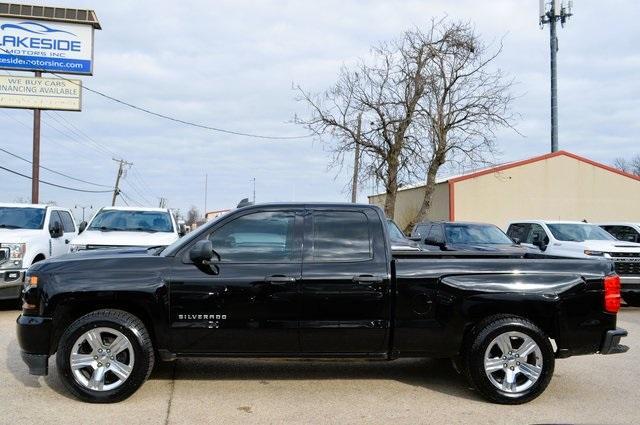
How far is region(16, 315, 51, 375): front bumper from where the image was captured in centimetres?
525

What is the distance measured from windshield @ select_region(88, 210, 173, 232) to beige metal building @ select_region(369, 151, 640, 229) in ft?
70.7

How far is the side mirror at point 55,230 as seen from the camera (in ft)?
36.3

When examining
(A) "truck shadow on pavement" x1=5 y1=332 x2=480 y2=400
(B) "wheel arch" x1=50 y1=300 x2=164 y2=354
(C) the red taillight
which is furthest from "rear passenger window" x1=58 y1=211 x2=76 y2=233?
(C) the red taillight

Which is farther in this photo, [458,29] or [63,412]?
[458,29]

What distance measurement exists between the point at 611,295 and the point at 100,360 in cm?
476

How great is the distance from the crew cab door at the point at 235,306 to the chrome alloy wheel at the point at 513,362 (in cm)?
182

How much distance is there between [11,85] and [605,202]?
29.9 m

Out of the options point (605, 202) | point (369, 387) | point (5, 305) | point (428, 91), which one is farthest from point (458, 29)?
point (369, 387)

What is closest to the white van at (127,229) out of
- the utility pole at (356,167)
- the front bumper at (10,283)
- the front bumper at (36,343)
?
the front bumper at (10,283)

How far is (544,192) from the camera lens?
105ft

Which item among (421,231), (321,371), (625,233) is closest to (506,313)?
(321,371)

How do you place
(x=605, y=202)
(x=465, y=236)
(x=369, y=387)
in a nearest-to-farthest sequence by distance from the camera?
(x=369, y=387), (x=465, y=236), (x=605, y=202)

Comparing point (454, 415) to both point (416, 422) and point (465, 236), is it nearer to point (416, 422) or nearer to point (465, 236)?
point (416, 422)

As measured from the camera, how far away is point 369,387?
229 inches
